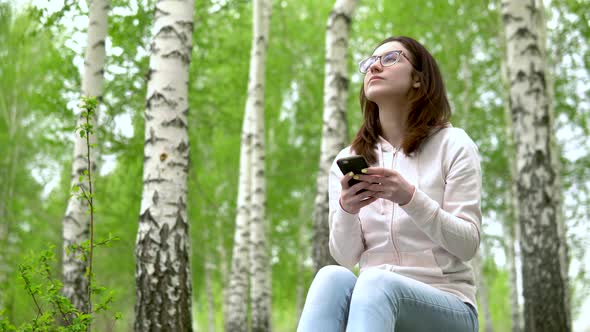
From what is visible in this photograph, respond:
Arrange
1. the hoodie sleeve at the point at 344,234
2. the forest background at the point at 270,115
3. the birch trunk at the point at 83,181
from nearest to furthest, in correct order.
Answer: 1. the hoodie sleeve at the point at 344,234
2. the birch trunk at the point at 83,181
3. the forest background at the point at 270,115

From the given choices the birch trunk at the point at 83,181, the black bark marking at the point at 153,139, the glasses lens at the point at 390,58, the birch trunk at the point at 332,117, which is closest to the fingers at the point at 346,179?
the glasses lens at the point at 390,58

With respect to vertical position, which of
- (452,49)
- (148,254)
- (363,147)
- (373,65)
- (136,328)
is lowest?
(136,328)

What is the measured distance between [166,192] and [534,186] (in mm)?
3603

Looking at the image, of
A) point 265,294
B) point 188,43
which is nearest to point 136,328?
point 188,43

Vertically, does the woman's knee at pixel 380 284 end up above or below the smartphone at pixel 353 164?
below

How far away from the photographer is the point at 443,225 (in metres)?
2.36

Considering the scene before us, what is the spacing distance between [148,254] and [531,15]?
4638mm

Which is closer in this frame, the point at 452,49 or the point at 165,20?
the point at 165,20

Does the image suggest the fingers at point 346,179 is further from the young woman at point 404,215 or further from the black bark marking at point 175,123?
the black bark marking at point 175,123

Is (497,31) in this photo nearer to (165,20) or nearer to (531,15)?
(531,15)

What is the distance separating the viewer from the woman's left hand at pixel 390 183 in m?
2.33

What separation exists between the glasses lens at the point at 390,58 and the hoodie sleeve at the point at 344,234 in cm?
53

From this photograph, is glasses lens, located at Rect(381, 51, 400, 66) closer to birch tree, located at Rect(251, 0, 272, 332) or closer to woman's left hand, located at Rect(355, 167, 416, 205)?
woman's left hand, located at Rect(355, 167, 416, 205)

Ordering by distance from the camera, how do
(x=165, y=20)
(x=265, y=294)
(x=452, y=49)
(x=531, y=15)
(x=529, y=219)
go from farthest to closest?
(x=452, y=49) → (x=265, y=294) → (x=531, y=15) → (x=529, y=219) → (x=165, y=20)
